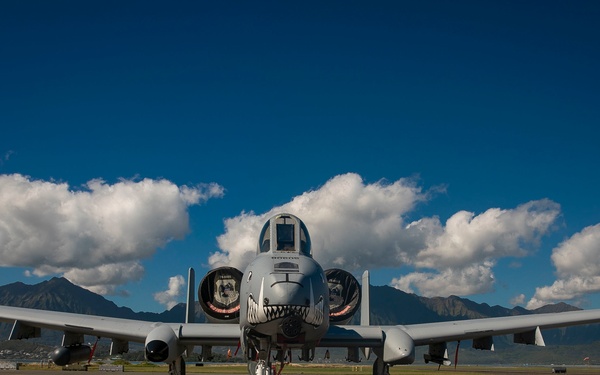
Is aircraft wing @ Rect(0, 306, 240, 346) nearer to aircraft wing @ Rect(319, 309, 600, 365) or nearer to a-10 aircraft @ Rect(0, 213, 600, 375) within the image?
a-10 aircraft @ Rect(0, 213, 600, 375)

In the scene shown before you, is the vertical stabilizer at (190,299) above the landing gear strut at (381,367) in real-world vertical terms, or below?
above

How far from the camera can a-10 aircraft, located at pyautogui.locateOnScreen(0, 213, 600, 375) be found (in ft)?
51.3

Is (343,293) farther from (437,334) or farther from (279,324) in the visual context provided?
(279,324)

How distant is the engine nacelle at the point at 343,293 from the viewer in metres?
22.9

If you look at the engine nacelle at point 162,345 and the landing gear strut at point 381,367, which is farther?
the landing gear strut at point 381,367

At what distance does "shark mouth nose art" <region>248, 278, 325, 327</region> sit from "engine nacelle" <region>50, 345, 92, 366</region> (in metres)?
8.09

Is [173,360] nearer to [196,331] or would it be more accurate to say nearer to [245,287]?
[196,331]

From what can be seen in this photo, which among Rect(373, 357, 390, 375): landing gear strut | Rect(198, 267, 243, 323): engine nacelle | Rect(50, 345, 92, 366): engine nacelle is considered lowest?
Rect(373, 357, 390, 375): landing gear strut

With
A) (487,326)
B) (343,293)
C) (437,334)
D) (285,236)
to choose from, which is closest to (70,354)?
(285,236)

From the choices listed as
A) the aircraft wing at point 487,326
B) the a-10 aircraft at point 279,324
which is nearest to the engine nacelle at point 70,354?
the a-10 aircraft at point 279,324

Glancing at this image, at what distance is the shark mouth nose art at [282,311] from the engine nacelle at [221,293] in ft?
20.3

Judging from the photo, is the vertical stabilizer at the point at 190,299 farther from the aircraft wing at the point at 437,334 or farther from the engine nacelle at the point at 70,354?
the aircraft wing at the point at 437,334

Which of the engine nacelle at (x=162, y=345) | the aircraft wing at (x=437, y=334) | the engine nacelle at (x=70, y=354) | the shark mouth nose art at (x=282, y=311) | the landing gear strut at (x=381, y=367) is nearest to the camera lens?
the shark mouth nose art at (x=282, y=311)

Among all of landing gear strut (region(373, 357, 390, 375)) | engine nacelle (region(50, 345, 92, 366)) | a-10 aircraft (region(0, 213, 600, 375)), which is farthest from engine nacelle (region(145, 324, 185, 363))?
landing gear strut (region(373, 357, 390, 375))
